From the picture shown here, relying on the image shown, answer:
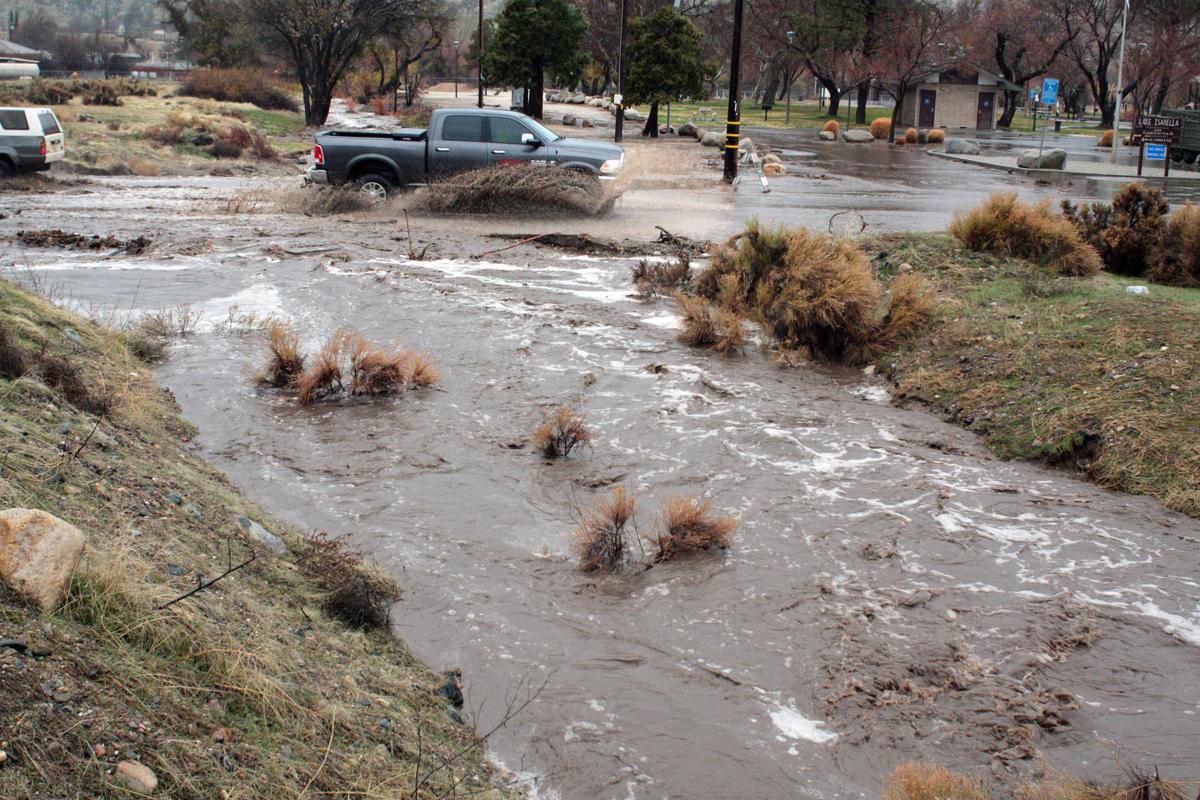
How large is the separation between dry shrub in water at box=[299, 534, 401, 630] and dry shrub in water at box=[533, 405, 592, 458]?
241 cm

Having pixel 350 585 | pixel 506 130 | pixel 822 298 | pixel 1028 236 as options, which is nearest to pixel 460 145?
pixel 506 130

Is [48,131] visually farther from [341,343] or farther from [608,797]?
[608,797]

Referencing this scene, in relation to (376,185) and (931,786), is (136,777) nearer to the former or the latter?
(931,786)

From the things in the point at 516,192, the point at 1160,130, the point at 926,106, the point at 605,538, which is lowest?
the point at 605,538

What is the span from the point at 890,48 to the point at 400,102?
1258 inches

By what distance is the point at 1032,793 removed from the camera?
181 inches

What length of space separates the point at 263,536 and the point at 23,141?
22.2m

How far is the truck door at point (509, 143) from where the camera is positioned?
782 inches

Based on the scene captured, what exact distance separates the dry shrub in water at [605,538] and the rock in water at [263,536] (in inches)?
69.8

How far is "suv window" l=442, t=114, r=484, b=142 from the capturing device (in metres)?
20.0

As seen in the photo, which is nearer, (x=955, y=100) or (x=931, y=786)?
(x=931, y=786)

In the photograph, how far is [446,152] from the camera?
Result: 65.6 feet

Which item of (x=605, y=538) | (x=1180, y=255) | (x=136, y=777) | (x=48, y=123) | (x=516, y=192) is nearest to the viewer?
(x=136, y=777)

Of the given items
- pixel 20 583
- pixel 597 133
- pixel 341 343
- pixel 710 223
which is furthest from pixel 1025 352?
pixel 597 133
